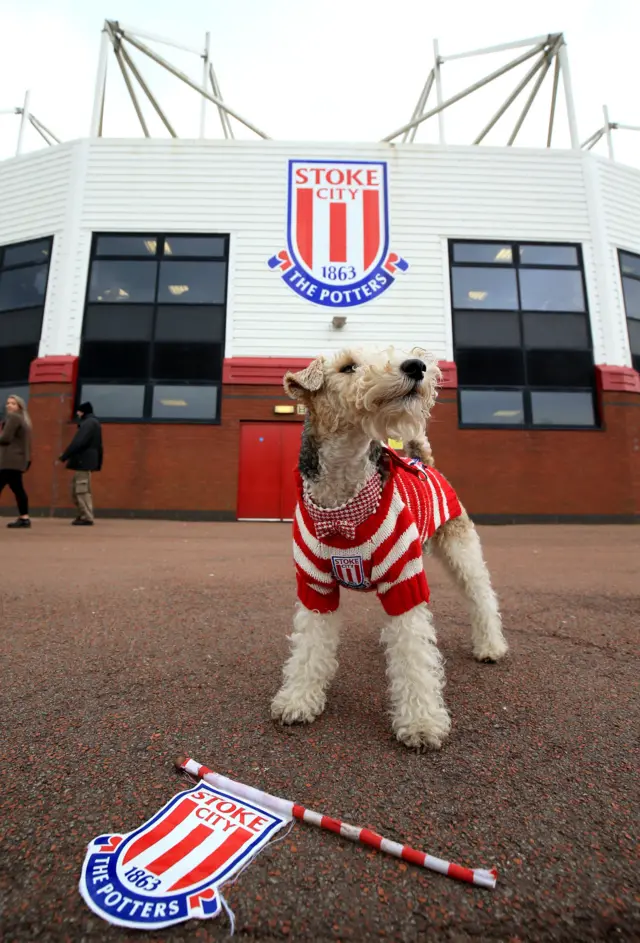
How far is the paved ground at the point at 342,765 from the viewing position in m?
0.90

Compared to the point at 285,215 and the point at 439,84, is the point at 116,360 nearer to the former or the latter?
the point at 285,215

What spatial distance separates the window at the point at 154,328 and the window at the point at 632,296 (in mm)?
9439

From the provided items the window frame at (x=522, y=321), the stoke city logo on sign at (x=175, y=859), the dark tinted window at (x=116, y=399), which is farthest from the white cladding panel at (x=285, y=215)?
the stoke city logo on sign at (x=175, y=859)

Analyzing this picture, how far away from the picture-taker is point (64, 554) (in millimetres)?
5391

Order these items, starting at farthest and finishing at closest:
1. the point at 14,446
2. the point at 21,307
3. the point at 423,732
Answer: the point at 21,307 < the point at 14,446 < the point at 423,732

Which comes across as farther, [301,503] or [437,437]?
[437,437]

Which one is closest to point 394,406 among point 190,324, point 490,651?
point 490,651

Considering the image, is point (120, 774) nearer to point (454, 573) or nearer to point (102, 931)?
point (102, 931)

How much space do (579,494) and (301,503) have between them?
10182 mm

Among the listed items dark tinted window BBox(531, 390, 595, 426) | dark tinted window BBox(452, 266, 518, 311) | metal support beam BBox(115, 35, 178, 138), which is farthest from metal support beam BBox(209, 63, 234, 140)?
dark tinted window BBox(531, 390, 595, 426)

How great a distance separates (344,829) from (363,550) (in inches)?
32.4

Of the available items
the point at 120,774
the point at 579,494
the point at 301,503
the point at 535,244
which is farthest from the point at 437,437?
the point at 120,774

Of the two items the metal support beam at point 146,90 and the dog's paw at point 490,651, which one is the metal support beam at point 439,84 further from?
the dog's paw at point 490,651

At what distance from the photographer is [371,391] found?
170 cm
